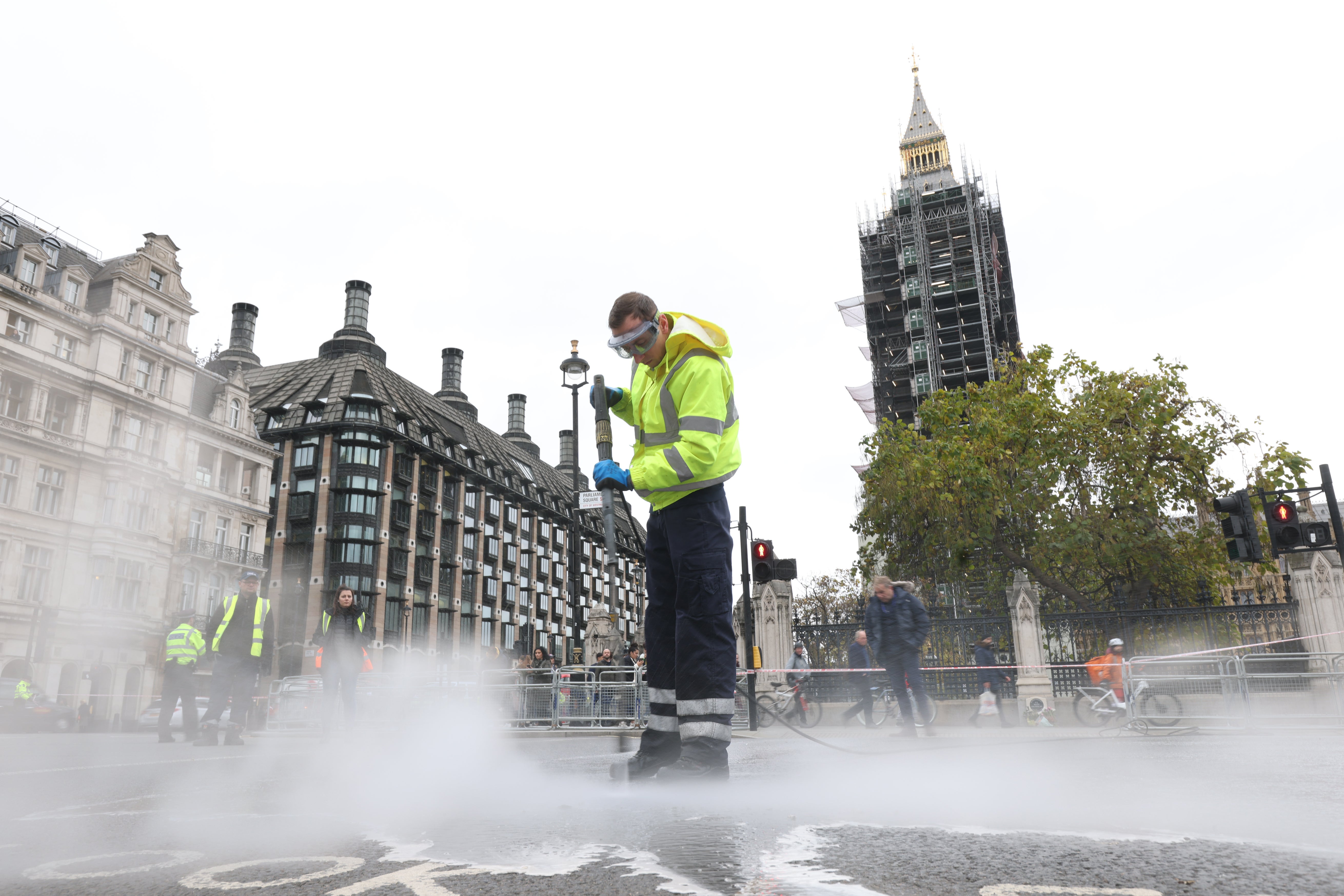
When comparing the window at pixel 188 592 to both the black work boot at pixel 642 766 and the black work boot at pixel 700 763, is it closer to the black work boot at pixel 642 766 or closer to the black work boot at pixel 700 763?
the black work boot at pixel 642 766

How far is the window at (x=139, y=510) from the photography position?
4.18 meters

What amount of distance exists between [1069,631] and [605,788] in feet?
54.8

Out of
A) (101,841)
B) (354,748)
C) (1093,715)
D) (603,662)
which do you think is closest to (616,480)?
(101,841)

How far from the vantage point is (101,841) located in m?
2.45

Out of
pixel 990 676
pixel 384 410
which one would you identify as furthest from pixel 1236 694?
pixel 384 410

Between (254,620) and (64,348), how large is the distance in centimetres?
549

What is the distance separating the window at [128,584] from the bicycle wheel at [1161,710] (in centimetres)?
1164

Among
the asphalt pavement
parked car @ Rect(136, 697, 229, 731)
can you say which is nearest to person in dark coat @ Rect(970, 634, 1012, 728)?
the asphalt pavement

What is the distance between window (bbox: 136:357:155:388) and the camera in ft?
14.1

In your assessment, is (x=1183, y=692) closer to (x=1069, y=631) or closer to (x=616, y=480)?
(x=1069, y=631)

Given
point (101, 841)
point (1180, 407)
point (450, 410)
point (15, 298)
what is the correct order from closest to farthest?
point (101, 841)
point (15, 298)
point (1180, 407)
point (450, 410)

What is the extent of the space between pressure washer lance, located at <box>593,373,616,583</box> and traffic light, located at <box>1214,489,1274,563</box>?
1378cm

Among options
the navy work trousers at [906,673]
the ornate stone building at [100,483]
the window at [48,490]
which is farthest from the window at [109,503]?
the navy work trousers at [906,673]

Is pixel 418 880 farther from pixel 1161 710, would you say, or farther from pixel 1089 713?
pixel 1089 713
